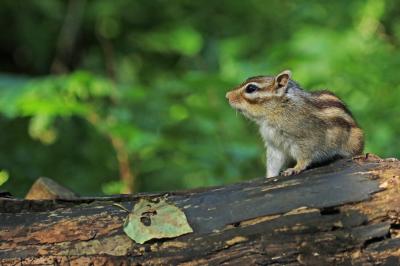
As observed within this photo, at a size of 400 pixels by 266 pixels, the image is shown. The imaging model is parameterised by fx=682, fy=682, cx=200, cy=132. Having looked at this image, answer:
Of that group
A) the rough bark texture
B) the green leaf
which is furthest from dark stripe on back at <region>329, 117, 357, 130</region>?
the green leaf

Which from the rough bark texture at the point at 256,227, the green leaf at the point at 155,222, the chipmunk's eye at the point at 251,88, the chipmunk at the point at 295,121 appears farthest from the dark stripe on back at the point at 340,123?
the green leaf at the point at 155,222

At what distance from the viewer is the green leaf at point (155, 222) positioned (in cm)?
310

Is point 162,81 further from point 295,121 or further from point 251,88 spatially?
point 295,121

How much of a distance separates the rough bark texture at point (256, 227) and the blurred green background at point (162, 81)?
85cm

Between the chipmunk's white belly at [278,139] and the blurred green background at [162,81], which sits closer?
the chipmunk's white belly at [278,139]

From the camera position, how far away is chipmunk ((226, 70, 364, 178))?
4.02 meters

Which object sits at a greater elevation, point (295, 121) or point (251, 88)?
point (251, 88)

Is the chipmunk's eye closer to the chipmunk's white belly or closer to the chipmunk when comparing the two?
the chipmunk

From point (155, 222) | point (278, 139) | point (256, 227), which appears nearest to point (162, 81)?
point (278, 139)

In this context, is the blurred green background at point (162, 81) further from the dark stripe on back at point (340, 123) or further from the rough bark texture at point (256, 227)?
the dark stripe on back at point (340, 123)

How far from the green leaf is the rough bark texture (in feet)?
0.10

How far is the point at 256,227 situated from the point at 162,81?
4.62 meters

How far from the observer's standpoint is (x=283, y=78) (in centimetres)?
423

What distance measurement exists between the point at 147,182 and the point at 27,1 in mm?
2949
